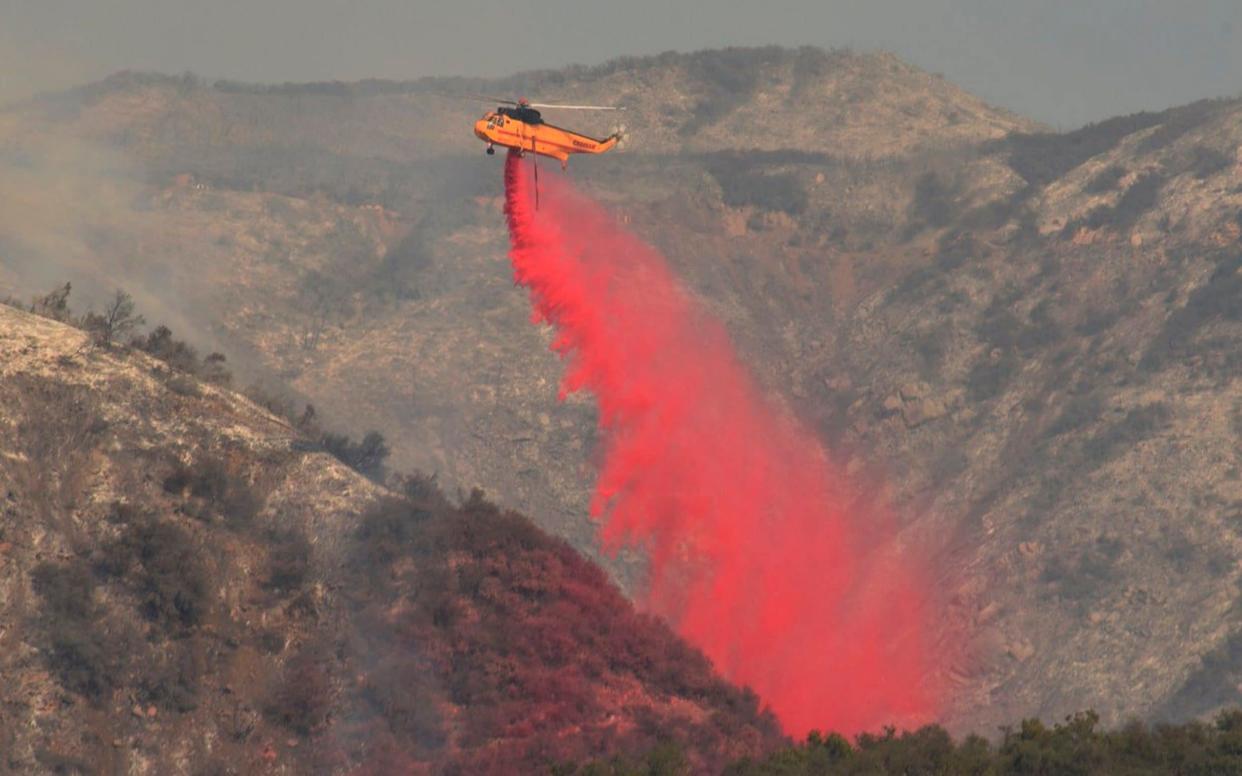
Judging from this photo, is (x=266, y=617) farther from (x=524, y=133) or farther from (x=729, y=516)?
(x=729, y=516)

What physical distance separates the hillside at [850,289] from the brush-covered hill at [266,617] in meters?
29.9

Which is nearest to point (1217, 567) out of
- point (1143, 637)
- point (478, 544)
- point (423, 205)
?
point (1143, 637)

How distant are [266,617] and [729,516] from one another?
42.7m

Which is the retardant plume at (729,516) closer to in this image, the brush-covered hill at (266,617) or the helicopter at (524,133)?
the helicopter at (524,133)

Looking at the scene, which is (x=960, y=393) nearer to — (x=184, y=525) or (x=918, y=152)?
(x=918, y=152)

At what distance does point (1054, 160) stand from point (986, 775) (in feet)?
327

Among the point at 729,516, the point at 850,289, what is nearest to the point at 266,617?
the point at 729,516

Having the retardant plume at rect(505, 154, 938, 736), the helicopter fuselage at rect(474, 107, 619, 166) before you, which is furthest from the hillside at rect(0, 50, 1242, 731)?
the helicopter fuselage at rect(474, 107, 619, 166)

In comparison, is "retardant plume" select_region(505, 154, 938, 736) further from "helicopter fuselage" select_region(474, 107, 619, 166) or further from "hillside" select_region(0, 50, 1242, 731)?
"helicopter fuselage" select_region(474, 107, 619, 166)

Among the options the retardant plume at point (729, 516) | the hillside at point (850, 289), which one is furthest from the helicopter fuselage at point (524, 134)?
the hillside at point (850, 289)

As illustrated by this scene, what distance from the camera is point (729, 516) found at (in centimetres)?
8894

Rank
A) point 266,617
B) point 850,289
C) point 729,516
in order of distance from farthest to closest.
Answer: point 850,289 → point 729,516 → point 266,617

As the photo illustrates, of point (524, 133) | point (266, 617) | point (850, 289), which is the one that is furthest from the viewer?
point (850, 289)

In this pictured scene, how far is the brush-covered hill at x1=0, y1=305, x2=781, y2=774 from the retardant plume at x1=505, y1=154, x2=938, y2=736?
18458 millimetres
